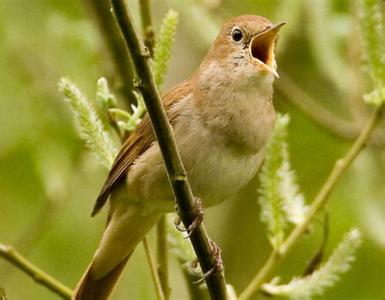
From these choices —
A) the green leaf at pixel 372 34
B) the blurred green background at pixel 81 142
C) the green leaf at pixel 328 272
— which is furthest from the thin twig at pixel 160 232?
Result: the green leaf at pixel 372 34

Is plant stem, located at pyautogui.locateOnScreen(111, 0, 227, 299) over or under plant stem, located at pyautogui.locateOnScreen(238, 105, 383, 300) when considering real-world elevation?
over

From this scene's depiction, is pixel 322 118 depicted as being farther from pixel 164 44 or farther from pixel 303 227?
pixel 164 44

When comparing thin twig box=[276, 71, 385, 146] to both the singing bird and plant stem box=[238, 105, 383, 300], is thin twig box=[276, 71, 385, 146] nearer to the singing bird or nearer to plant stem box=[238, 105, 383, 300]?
the singing bird

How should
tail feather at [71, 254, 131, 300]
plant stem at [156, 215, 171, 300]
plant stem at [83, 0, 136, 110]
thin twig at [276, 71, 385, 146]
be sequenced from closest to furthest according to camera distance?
plant stem at [156, 215, 171, 300]
tail feather at [71, 254, 131, 300]
plant stem at [83, 0, 136, 110]
thin twig at [276, 71, 385, 146]

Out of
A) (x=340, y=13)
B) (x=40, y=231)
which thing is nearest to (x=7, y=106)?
(x=40, y=231)

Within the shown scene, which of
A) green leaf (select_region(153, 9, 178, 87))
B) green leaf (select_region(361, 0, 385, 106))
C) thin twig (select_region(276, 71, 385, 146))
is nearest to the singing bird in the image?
green leaf (select_region(153, 9, 178, 87))

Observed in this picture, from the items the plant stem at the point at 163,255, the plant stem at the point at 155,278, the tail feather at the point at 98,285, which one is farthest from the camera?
the tail feather at the point at 98,285

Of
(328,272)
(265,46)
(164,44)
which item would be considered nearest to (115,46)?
(265,46)

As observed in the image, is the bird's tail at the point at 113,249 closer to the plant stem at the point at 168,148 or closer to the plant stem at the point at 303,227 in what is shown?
the plant stem at the point at 303,227
